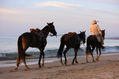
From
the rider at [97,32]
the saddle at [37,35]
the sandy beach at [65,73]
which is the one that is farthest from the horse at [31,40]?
the rider at [97,32]

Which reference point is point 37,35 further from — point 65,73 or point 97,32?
point 97,32

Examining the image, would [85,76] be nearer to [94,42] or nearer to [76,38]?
[76,38]

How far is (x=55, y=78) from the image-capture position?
8.96m

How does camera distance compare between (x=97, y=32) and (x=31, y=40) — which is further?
(x=97, y=32)

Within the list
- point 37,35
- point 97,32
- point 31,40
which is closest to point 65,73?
point 31,40

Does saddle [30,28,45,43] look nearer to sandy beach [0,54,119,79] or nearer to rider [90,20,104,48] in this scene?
sandy beach [0,54,119,79]

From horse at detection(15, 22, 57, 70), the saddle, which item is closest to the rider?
horse at detection(15, 22, 57, 70)

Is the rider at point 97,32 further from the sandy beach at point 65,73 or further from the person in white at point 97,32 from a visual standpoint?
the sandy beach at point 65,73

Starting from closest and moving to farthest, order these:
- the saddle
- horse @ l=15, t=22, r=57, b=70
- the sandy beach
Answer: the sandy beach
horse @ l=15, t=22, r=57, b=70
the saddle

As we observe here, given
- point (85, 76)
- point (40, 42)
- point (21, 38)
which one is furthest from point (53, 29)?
point (85, 76)

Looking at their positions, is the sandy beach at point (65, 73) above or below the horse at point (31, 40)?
below

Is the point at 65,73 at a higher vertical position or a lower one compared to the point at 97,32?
lower

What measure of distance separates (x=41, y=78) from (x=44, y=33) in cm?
501

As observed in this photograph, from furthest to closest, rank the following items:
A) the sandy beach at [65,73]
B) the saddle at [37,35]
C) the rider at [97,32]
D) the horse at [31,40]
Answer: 1. the rider at [97,32]
2. the saddle at [37,35]
3. the horse at [31,40]
4. the sandy beach at [65,73]
